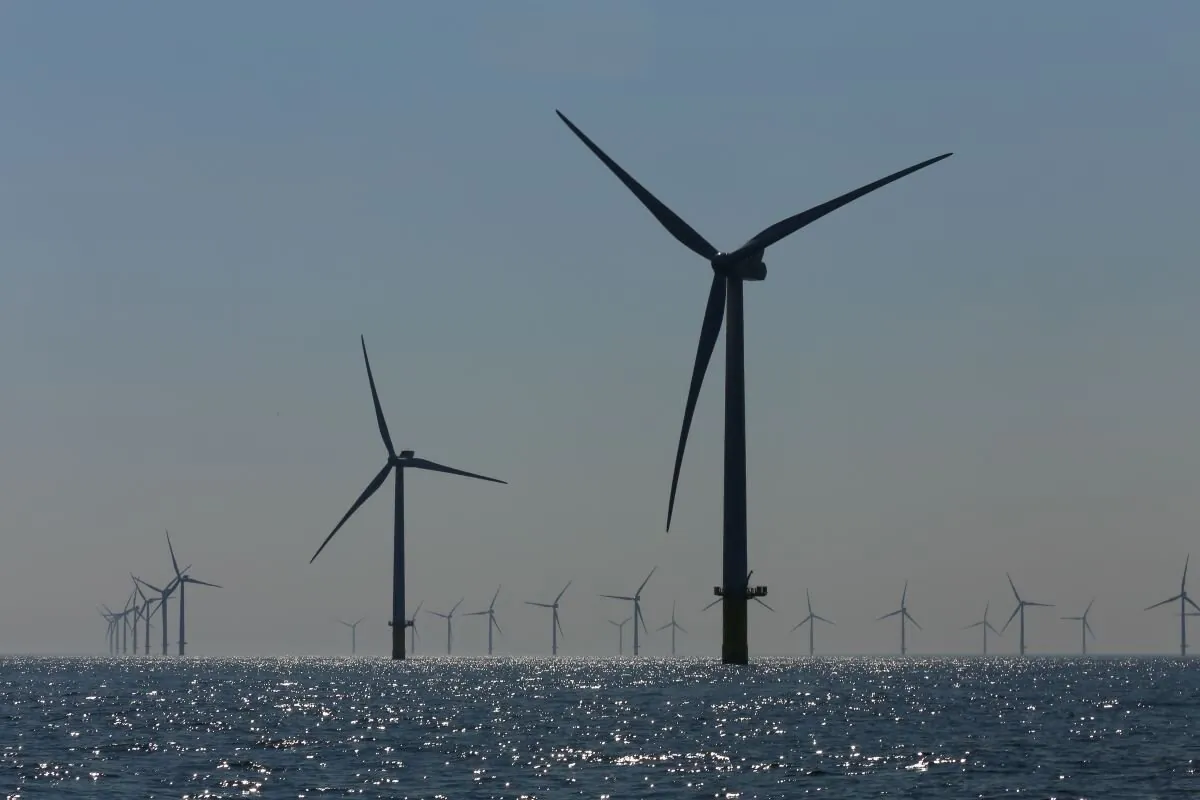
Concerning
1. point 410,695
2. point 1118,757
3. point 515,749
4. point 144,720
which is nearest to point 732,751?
point 515,749

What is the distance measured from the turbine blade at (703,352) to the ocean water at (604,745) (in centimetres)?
Result: 1544

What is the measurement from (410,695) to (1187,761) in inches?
2860

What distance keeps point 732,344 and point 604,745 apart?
190 ft

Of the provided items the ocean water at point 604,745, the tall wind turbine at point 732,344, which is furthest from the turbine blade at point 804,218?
the ocean water at point 604,745

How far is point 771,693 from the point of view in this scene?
4779 inches

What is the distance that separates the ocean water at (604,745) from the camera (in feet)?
190

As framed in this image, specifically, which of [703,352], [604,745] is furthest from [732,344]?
[604,745]

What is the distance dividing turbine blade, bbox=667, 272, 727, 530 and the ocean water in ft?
50.7

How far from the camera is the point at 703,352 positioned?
418 ft

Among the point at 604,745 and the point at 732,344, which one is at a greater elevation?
the point at 732,344

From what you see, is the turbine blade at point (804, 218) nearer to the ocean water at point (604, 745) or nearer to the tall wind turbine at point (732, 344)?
the tall wind turbine at point (732, 344)

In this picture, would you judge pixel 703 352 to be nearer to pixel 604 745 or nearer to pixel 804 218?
pixel 804 218

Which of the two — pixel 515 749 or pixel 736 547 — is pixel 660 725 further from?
pixel 736 547

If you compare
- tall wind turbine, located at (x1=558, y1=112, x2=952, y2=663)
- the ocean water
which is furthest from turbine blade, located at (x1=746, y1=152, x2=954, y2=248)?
the ocean water
